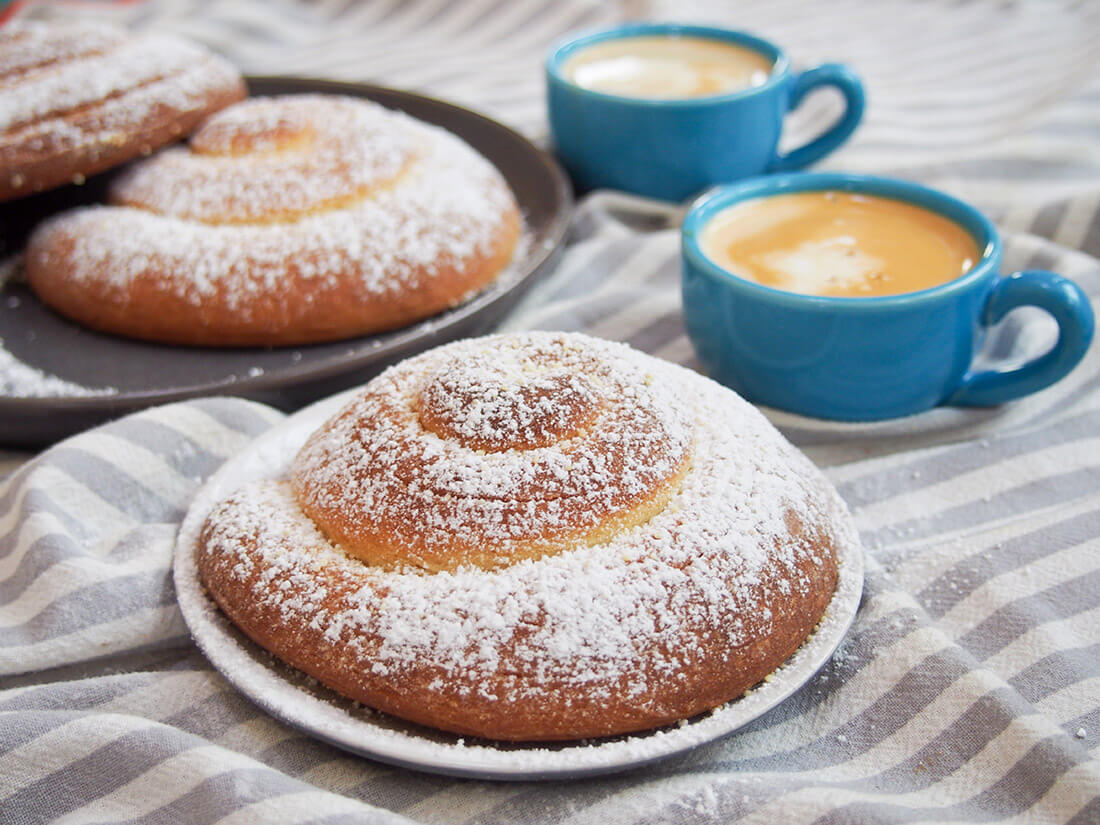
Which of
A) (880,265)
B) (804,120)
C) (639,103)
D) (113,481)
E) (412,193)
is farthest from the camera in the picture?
(804,120)

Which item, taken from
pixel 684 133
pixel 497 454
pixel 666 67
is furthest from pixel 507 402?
pixel 666 67

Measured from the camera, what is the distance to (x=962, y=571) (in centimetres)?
100

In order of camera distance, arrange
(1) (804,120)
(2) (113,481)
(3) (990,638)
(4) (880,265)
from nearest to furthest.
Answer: (3) (990,638) < (2) (113,481) < (4) (880,265) < (1) (804,120)

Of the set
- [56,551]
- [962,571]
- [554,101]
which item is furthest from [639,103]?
[56,551]

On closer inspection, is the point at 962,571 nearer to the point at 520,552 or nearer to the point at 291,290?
the point at 520,552

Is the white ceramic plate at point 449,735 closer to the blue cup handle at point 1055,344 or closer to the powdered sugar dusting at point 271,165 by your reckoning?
the blue cup handle at point 1055,344

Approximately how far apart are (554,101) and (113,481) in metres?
0.98

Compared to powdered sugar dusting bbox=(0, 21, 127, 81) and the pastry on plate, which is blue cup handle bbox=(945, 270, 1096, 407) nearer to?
the pastry on plate

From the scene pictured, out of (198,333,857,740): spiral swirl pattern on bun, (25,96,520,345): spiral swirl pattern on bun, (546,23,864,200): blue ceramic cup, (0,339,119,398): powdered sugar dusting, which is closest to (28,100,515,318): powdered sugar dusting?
(25,96,520,345): spiral swirl pattern on bun

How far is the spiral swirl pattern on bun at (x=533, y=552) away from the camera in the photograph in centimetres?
77

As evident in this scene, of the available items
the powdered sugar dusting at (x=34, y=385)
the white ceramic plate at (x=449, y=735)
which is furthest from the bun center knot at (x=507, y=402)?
the powdered sugar dusting at (x=34, y=385)

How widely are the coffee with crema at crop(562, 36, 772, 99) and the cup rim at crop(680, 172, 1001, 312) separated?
0.42 metres

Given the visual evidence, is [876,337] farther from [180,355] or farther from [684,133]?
[180,355]

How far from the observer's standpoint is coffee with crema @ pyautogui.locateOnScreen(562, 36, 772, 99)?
1.78 metres
